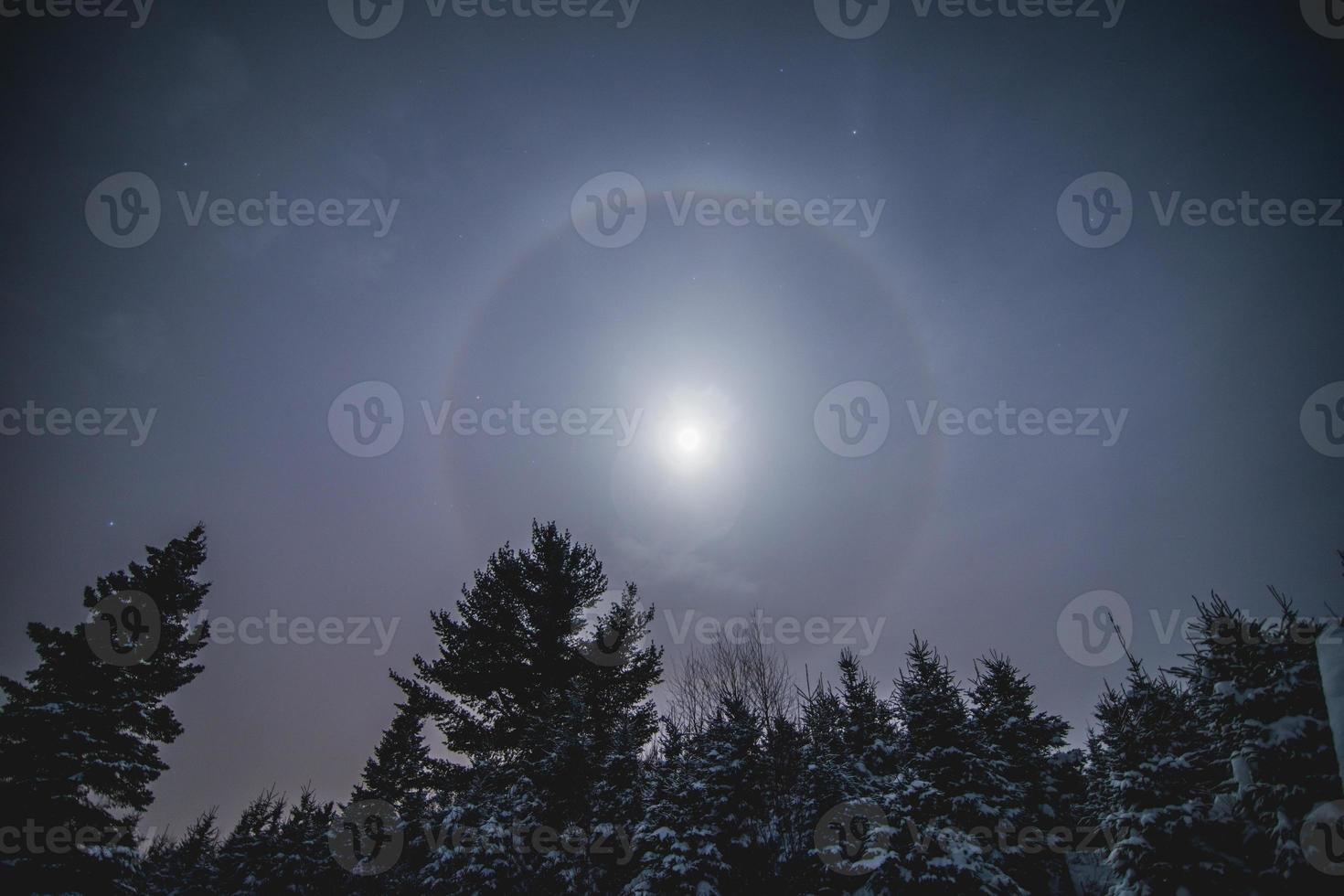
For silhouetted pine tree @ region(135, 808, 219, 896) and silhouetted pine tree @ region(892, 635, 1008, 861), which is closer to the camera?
silhouetted pine tree @ region(892, 635, 1008, 861)

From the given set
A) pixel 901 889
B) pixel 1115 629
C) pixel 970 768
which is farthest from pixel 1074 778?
pixel 901 889

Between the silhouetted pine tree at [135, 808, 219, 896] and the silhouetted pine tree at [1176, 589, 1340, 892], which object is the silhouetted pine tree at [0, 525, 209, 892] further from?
the silhouetted pine tree at [1176, 589, 1340, 892]

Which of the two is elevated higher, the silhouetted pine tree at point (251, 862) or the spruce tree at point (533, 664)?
the spruce tree at point (533, 664)

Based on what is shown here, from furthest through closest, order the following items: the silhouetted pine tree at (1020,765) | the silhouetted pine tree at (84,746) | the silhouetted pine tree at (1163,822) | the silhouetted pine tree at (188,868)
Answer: the silhouetted pine tree at (188,868), the silhouetted pine tree at (1020,765), the silhouetted pine tree at (84,746), the silhouetted pine tree at (1163,822)

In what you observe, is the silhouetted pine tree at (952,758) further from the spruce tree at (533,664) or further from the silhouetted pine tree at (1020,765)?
the spruce tree at (533,664)

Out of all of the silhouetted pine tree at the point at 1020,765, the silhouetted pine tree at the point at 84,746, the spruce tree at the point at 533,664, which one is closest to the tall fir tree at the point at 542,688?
the spruce tree at the point at 533,664

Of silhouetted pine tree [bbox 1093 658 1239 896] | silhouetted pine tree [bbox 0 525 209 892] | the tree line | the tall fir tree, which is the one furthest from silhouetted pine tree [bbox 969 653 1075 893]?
silhouetted pine tree [bbox 0 525 209 892]

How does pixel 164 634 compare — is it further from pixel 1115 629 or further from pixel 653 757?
pixel 1115 629

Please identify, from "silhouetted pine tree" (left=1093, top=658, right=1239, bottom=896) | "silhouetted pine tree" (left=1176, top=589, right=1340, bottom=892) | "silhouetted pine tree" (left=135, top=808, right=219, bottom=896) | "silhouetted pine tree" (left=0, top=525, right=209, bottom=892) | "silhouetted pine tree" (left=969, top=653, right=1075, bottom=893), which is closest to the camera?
"silhouetted pine tree" (left=1176, top=589, right=1340, bottom=892)
